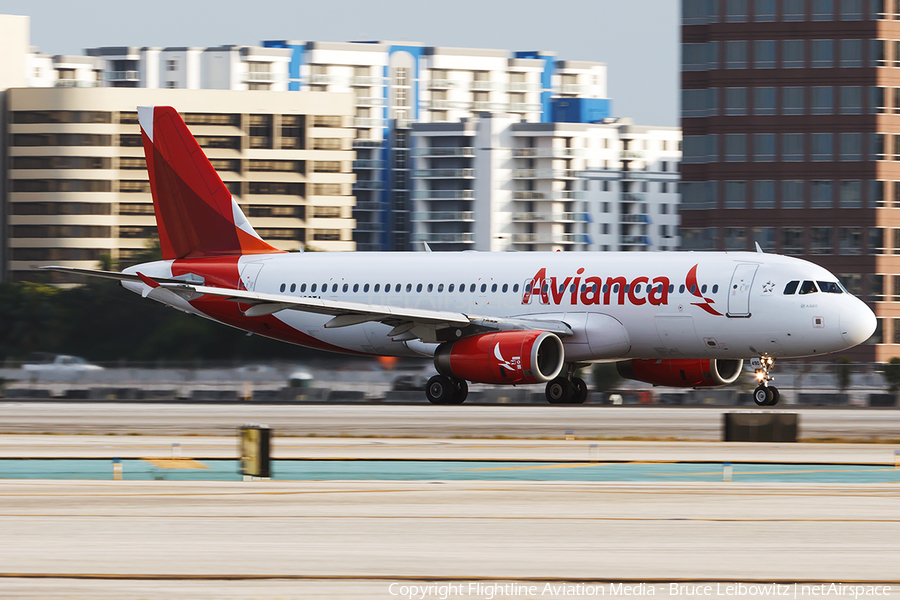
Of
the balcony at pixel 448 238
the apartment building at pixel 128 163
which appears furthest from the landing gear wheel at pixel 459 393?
the balcony at pixel 448 238

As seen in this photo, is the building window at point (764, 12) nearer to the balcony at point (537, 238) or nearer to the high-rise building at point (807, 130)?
the high-rise building at point (807, 130)

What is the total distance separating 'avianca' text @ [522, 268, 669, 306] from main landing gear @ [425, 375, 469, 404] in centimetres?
308

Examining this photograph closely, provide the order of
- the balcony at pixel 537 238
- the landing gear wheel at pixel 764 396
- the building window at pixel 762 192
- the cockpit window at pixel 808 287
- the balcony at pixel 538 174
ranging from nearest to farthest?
1. the cockpit window at pixel 808 287
2. the landing gear wheel at pixel 764 396
3. the building window at pixel 762 192
4. the balcony at pixel 538 174
5. the balcony at pixel 537 238

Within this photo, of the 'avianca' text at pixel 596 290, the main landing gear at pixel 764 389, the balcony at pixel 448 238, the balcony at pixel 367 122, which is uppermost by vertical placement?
the balcony at pixel 367 122

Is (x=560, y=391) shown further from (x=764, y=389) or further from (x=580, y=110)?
(x=580, y=110)

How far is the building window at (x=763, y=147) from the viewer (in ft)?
317

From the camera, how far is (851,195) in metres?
96.9

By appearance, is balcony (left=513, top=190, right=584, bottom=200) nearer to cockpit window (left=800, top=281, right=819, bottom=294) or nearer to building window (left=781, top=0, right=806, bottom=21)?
building window (left=781, top=0, right=806, bottom=21)

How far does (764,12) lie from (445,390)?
207ft

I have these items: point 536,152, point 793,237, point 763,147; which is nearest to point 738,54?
point 763,147

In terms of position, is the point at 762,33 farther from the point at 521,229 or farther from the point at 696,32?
the point at 521,229

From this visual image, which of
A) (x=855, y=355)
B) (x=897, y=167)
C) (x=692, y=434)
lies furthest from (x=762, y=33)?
(x=692, y=434)

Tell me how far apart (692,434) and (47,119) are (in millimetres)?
131237

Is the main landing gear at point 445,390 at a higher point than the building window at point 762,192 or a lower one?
lower
